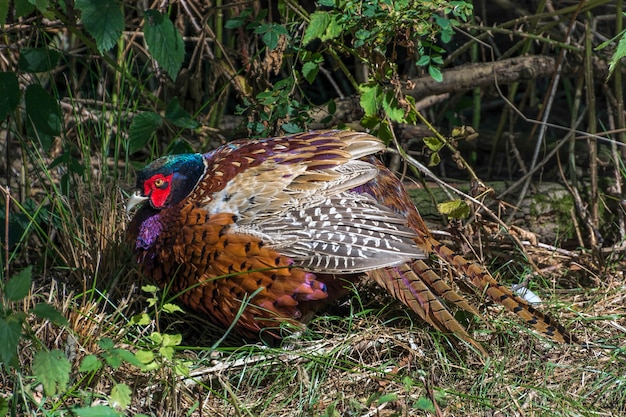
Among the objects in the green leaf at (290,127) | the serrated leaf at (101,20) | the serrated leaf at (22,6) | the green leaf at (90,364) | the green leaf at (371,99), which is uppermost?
the serrated leaf at (22,6)

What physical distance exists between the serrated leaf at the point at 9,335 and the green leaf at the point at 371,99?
67.5 inches

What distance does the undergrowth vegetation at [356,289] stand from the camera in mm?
2932

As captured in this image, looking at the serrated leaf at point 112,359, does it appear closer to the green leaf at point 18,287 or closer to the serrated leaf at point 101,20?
the green leaf at point 18,287

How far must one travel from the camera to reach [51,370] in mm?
2521

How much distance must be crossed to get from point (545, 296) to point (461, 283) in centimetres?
43

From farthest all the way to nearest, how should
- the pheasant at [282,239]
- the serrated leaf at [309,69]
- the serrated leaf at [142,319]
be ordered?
the serrated leaf at [309,69]
the pheasant at [282,239]
the serrated leaf at [142,319]

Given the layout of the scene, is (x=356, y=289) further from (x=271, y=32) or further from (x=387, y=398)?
(x=271, y=32)

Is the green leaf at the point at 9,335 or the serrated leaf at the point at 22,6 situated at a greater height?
the serrated leaf at the point at 22,6

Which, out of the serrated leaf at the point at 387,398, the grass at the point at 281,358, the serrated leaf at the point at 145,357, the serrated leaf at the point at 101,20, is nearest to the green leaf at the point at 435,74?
the grass at the point at 281,358

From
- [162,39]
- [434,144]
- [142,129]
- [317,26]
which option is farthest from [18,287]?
[434,144]

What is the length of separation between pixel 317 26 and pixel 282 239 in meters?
0.89

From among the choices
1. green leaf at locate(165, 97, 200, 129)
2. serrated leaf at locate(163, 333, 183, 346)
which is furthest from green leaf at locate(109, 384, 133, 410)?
green leaf at locate(165, 97, 200, 129)

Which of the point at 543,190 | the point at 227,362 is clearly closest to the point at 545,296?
the point at 543,190

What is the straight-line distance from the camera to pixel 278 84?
3758 mm
